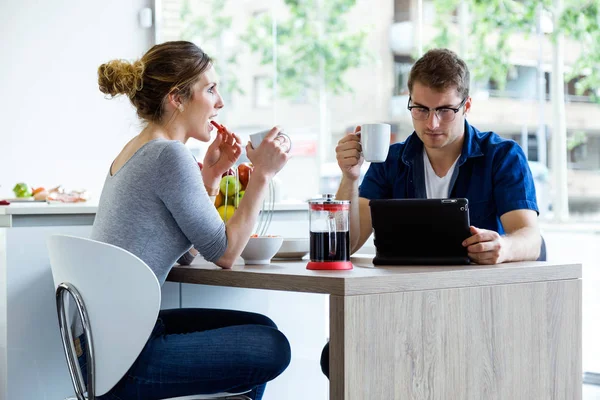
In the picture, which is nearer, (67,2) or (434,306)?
(434,306)

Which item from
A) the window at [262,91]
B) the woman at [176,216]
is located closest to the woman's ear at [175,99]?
the woman at [176,216]

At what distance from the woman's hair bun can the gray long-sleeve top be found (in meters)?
0.21

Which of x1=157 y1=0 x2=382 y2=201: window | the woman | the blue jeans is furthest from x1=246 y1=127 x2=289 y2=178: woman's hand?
x1=157 y1=0 x2=382 y2=201: window

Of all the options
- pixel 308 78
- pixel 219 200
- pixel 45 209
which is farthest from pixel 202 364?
pixel 308 78

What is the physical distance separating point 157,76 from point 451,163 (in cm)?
85

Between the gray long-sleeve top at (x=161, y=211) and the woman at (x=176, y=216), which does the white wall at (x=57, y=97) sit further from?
the gray long-sleeve top at (x=161, y=211)

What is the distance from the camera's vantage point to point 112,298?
5.22 ft

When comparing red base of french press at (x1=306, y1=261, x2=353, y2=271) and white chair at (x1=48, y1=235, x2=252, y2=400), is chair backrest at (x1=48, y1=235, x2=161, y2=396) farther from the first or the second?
red base of french press at (x1=306, y1=261, x2=353, y2=271)

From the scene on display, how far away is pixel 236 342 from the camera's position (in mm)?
1657

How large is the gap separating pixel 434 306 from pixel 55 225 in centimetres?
119

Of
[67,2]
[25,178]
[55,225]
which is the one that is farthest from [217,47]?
[55,225]

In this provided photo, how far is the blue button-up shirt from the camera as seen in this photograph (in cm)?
206

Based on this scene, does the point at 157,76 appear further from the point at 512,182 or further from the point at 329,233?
the point at 512,182

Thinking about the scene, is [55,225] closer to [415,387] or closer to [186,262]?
[186,262]
